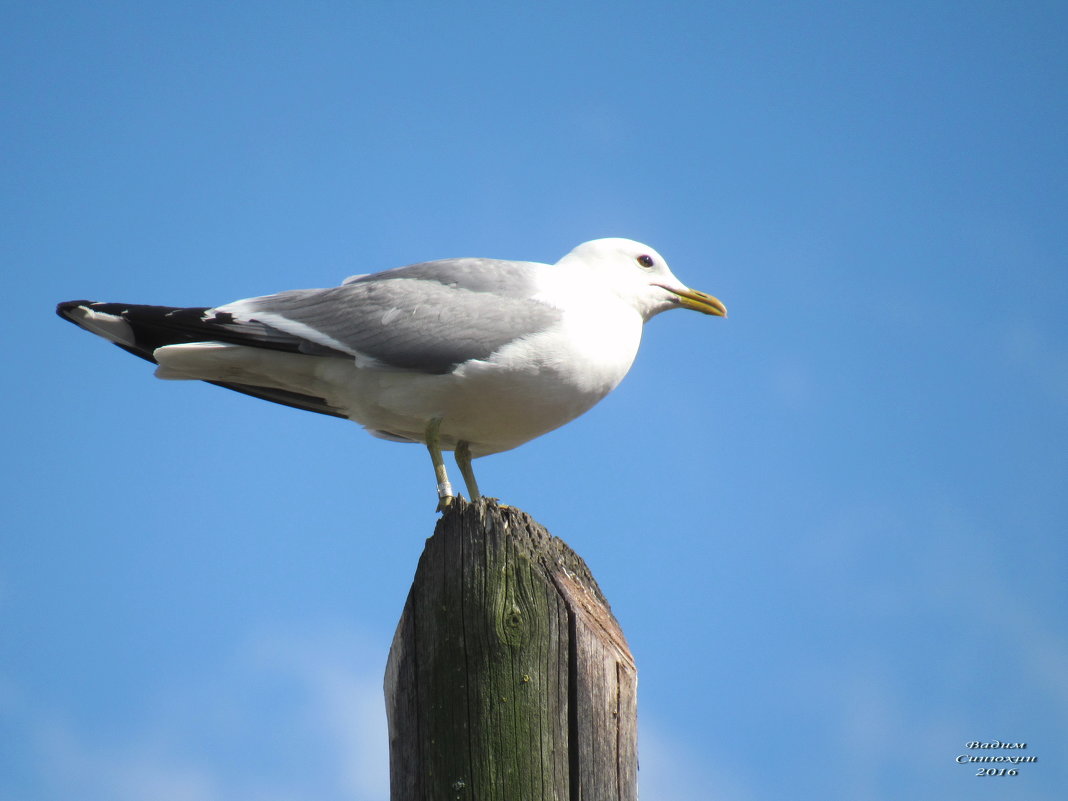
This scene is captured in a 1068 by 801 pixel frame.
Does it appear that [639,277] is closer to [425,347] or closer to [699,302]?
[699,302]

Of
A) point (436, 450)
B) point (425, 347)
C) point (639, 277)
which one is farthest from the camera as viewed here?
point (639, 277)

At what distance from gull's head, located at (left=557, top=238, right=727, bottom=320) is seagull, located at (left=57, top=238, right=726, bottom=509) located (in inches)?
7.1

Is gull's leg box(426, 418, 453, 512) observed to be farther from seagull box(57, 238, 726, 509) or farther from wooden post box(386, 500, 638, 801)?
wooden post box(386, 500, 638, 801)

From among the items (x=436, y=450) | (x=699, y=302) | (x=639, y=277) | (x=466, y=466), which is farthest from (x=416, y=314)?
(x=699, y=302)

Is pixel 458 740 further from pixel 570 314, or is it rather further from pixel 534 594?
pixel 570 314

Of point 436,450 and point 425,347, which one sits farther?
point 436,450

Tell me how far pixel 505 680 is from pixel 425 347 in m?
2.79

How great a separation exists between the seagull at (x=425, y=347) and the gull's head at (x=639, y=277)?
0.18 m

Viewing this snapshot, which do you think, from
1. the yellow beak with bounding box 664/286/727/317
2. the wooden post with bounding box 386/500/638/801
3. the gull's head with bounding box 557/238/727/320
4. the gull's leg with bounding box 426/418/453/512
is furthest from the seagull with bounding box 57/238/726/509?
the wooden post with bounding box 386/500/638/801

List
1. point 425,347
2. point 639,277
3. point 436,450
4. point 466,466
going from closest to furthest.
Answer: point 425,347 → point 436,450 → point 466,466 → point 639,277

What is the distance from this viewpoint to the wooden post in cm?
322

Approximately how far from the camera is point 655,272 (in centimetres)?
706

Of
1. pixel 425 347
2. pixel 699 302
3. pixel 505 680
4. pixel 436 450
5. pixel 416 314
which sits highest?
pixel 699 302

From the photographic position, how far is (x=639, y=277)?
696 centimetres
